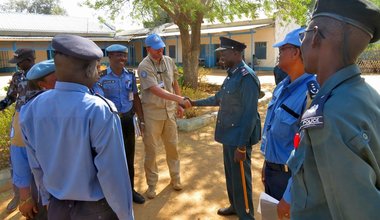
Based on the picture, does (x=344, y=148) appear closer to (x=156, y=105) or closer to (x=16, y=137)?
(x=16, y=137)

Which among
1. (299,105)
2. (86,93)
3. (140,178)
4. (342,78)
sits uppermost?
(342,78)

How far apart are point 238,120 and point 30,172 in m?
1.90

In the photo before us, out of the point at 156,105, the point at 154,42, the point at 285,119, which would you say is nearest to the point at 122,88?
the point at 156,105

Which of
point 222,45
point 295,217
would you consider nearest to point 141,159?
point 222,45

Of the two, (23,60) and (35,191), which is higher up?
(23,60)

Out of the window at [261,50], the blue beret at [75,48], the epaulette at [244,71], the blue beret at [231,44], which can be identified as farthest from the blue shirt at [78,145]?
the window at [261,50]

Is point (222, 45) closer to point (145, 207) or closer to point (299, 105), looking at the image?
point (299, 105)

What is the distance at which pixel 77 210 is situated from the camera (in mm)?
1861

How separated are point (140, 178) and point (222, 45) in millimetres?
2424

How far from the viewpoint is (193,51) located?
11156 mm

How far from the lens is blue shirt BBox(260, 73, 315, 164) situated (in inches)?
88.7

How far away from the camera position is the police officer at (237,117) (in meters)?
3.08

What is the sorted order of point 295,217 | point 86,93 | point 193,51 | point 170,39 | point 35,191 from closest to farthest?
point 295,217 < point 86,93 < point 35,191 < point 193,51 < point 170,39

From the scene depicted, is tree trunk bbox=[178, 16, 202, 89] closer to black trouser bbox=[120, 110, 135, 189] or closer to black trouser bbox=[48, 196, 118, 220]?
black trouser bbox=[120, 110, 135, 189]
